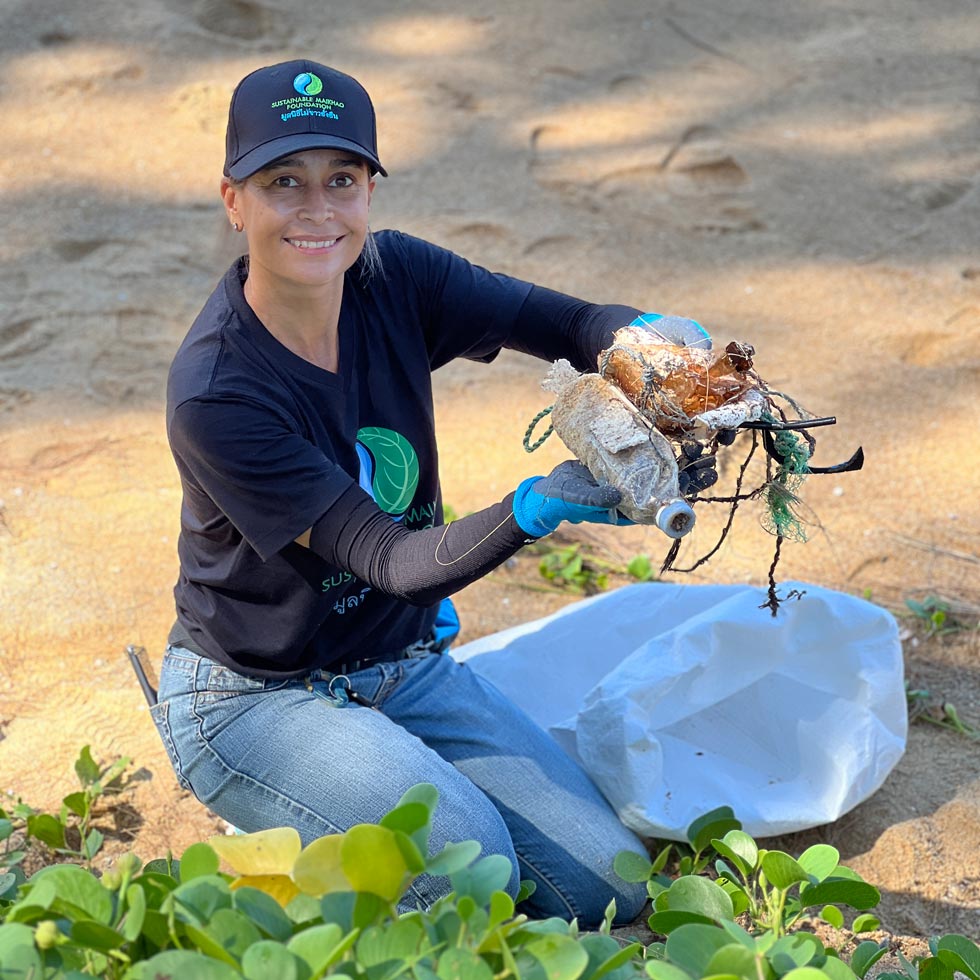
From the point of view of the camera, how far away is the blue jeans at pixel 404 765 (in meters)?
1.92

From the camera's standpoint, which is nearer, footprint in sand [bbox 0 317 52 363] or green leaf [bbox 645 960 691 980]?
green leaf [bbox 645 960 691 980]

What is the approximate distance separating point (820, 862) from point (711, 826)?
0.52m

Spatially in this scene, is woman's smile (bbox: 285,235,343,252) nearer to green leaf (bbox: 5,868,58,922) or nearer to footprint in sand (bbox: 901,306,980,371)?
green leaf (bbox: 5,868,58,922)

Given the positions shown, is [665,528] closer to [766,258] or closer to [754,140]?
[766,258]

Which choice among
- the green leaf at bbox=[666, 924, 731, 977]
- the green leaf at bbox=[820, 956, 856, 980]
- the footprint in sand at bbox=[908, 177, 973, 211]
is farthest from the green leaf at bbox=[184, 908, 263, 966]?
the footprint in sand at bbox=[908, 177, 973, 211]

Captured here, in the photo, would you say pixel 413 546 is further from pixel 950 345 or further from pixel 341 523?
pixel 950 345

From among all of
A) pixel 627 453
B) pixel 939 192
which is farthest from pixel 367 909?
pixel 939 192

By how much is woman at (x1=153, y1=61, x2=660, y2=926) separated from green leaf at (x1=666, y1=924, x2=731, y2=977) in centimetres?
66

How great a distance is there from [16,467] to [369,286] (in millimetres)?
1593

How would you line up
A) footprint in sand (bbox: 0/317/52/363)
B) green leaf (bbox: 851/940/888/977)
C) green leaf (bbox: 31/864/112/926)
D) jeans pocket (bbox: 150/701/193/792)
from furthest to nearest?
footprint in sand (bbox: 0/317/52/363), jeans pocket (bbox: 150/701/193/792), green leaf (bbox: 851/940/888/977), green leaf (bbox: 31/864/112/926)

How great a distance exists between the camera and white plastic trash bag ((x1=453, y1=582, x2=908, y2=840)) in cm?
227

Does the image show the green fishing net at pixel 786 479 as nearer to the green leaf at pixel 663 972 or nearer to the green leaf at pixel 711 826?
the green leaf at pixel 711 826

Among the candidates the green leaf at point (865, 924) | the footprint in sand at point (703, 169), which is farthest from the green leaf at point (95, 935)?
the footprint in sand at point (703, 169)

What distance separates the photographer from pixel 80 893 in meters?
1.06
